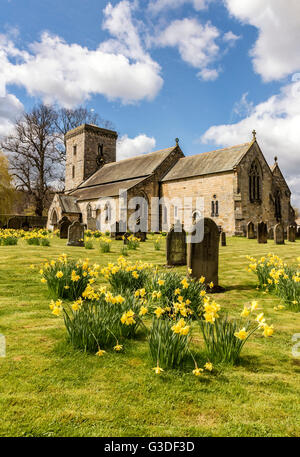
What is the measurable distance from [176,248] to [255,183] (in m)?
19.4

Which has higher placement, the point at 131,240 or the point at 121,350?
the point at 131,240

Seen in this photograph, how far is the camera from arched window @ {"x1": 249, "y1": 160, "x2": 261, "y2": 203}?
80.4ft

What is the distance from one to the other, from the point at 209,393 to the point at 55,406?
1.15 metres

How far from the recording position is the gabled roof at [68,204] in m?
29.4

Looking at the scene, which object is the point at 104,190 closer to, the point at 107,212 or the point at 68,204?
the point at 107,212

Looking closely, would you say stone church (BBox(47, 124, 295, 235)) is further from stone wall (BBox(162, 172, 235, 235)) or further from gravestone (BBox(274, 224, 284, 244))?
gravestone (BBox(274, 224, 284, 244))

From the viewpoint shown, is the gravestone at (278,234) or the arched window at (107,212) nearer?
the gravestone at (278,234)

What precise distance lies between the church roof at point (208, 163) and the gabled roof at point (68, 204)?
967 centimetres

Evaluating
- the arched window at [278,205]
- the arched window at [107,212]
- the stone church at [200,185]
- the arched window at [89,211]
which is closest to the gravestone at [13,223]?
the stone church at [200,185]

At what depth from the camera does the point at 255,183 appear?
25.0 metres

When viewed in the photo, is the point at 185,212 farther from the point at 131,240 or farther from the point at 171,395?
the point at 171,395

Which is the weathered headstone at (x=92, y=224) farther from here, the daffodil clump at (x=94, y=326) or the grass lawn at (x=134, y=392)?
the daffodil clump at (x=94, y=326)

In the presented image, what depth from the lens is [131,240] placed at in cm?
1194
